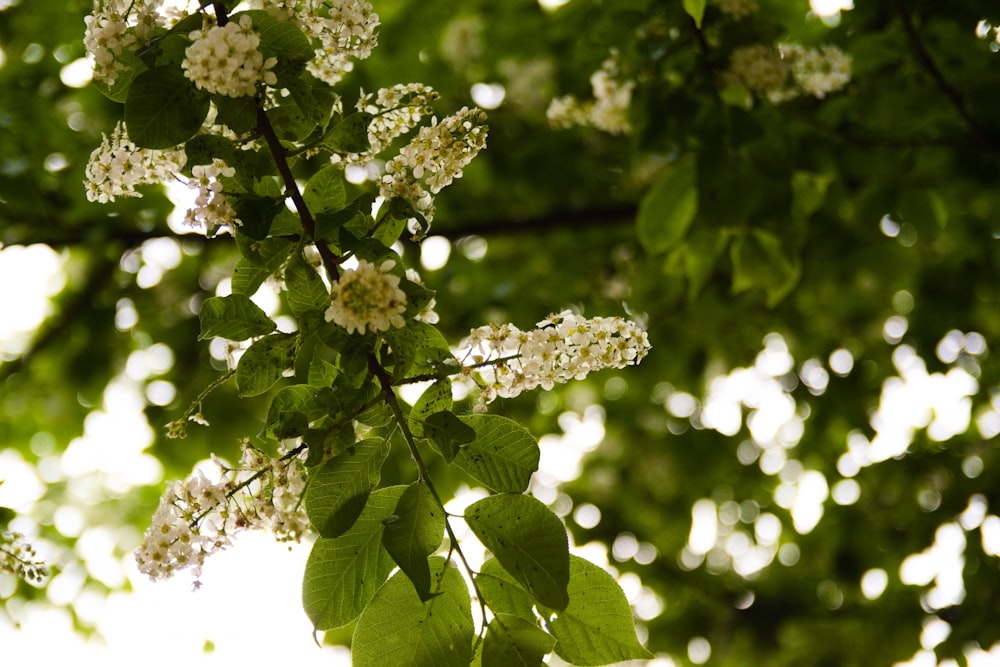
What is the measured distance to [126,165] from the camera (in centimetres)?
111

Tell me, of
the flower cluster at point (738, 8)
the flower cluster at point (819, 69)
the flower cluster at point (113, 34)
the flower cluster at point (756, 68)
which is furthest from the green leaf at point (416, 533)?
the flower cluster at point (819, 69)

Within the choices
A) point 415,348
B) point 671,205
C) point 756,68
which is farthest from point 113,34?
point 671,205

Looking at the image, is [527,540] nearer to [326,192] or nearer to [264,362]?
[264,362]

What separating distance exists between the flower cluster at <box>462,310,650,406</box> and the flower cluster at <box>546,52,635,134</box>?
4.56ft

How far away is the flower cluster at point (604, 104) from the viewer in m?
2.37

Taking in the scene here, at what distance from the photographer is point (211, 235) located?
3.31 ft

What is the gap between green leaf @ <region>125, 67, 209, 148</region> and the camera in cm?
96

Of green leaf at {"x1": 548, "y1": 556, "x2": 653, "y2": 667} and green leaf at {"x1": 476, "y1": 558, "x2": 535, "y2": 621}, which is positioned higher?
green leaf at {"x1": 476, "y1": 558, "x2": 535, "y2": 621}

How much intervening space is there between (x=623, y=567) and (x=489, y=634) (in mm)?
3023

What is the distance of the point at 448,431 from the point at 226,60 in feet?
1.49

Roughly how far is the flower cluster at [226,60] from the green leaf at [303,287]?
191 millimetres

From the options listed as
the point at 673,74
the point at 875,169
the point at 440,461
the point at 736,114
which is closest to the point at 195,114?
the point at 736,114

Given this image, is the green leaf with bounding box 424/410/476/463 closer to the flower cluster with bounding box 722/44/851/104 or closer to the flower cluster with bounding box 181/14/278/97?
the flower cluster with bounding box 181/14/278/97

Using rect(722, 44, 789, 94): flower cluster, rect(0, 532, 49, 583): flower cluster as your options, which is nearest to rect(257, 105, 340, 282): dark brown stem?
rect(0, 532, 49, 583): flower cluster
